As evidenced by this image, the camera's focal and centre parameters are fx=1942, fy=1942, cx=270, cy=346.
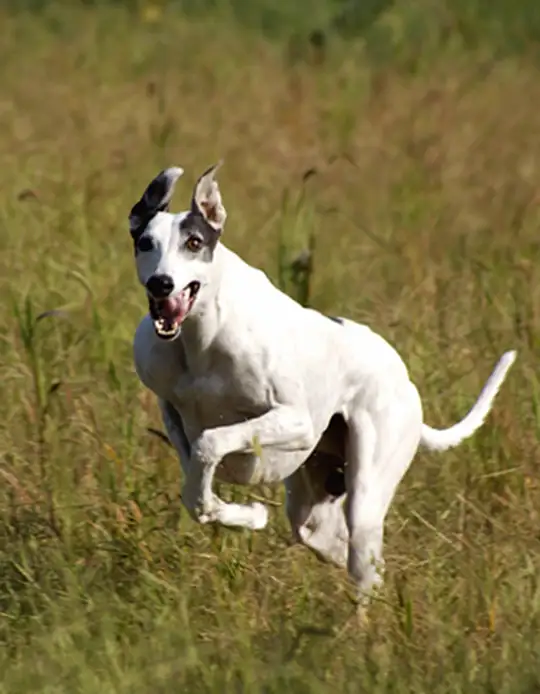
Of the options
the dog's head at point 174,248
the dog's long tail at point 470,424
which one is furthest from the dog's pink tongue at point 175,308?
the dog's long tail at point 470,424

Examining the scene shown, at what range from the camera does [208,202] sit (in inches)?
212

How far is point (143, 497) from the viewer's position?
6441mm

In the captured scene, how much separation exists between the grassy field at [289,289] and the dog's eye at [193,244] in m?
1.00

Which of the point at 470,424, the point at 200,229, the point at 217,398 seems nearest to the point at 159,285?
the point at 200,229

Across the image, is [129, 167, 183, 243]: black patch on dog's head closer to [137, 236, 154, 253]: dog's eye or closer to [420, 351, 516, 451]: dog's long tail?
[137, 236, 154, 253]: dog's eye

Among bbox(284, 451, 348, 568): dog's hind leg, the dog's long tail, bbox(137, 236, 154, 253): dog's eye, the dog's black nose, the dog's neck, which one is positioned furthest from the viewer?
the dog's long tail

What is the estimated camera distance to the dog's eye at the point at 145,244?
5.27 meters

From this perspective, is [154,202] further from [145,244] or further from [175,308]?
[175,308]

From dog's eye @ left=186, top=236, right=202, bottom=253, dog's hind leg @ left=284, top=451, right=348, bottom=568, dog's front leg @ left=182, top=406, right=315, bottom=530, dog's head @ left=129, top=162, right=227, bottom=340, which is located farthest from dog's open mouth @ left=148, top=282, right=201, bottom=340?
dog's hind leg @ left=284, top=451, right=348, bottom=568

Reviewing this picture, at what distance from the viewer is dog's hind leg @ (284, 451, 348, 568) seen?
6.11 meters

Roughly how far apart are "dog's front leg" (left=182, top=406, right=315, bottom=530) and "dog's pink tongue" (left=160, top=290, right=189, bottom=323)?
0.36 m

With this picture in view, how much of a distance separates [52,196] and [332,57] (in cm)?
354

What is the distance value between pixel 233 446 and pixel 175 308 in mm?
439

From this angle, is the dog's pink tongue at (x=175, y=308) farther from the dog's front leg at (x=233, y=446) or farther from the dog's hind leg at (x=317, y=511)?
the dog's hind leg at (x=317, y=511)
